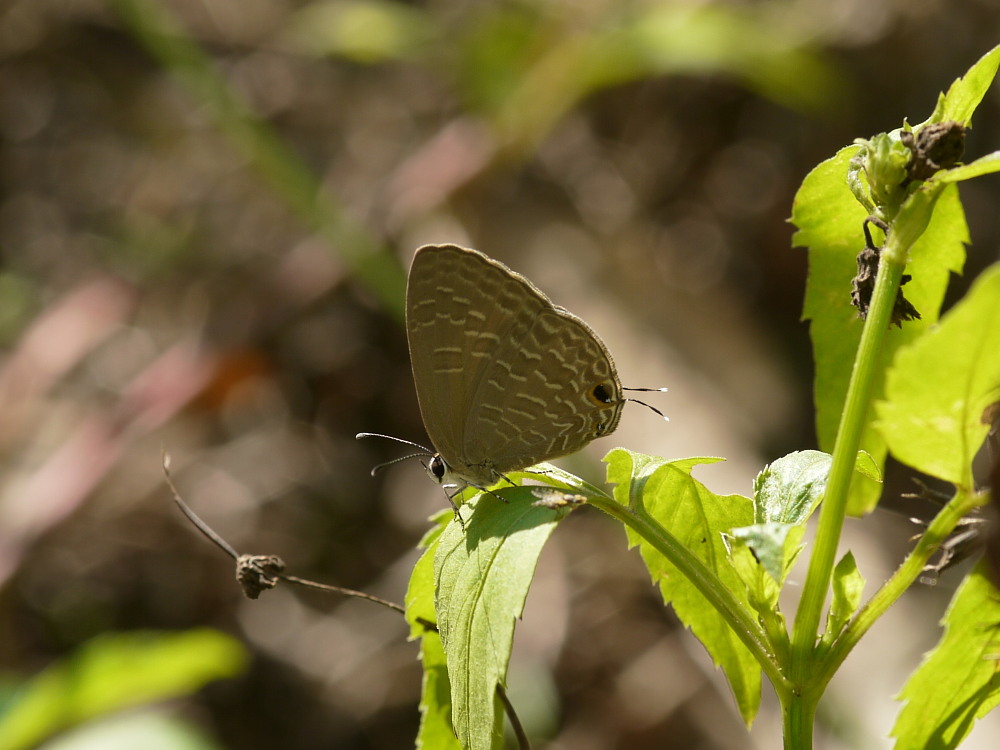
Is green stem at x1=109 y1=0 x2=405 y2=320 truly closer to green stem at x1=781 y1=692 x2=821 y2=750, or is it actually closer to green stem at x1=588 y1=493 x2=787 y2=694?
green stem at x1=588 y1=493 x2=787 y2=694

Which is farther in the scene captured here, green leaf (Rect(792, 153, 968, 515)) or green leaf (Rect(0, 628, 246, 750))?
green leaf (Rect(0, 628, 246, 750))

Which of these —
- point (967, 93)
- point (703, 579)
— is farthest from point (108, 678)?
point (967, 93)

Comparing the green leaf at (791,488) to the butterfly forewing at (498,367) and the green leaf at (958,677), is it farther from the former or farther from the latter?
the butterfly forewing at (498,367)

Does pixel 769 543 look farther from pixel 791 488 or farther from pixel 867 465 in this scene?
pixel 867 465

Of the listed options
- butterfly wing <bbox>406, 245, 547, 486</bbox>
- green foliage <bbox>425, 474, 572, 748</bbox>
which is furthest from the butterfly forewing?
green foliage <bbox>425, 474, 572, 748</bbox>

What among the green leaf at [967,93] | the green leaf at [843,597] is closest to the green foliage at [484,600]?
the green leaf at [843,597]

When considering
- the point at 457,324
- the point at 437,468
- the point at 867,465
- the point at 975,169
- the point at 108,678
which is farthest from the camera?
the point at 108,678
